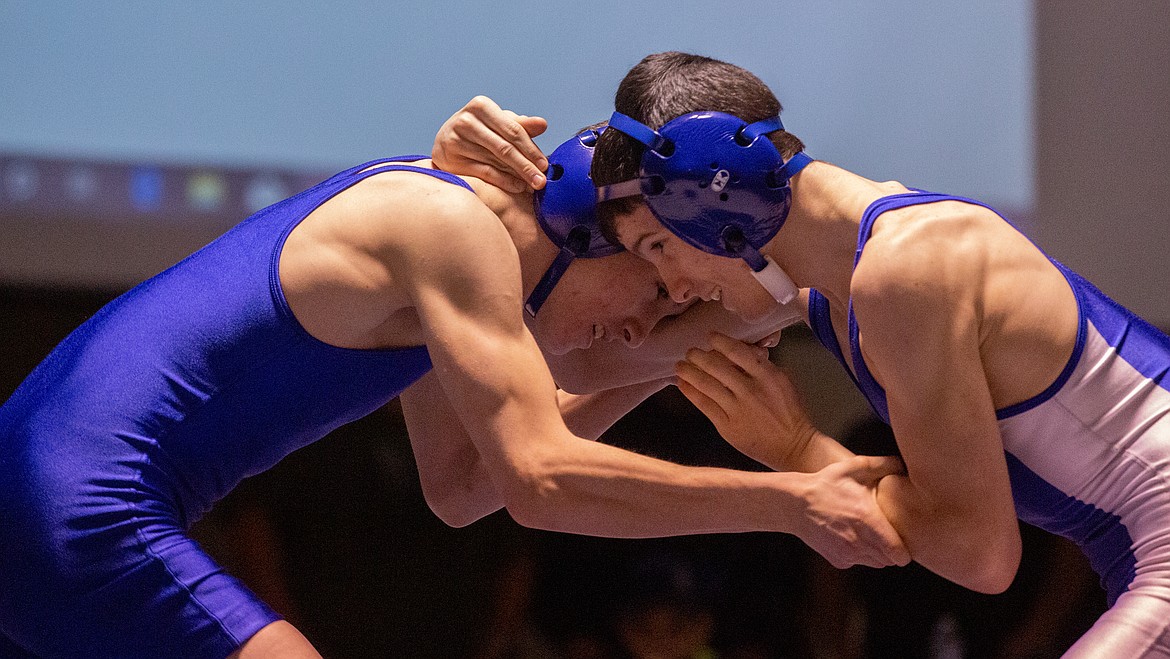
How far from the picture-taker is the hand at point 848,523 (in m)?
1.85

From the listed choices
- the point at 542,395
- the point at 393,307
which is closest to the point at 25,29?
the point at 393,307

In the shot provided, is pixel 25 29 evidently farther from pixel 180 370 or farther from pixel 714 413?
pixel 714 413

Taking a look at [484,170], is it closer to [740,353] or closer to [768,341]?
[740,353]

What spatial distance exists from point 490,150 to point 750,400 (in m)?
0.62

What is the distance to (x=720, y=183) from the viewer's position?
77.7 inches

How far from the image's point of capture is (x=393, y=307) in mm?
1980

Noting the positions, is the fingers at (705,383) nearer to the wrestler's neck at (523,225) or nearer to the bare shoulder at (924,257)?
the wrestler's neck at (523,225)

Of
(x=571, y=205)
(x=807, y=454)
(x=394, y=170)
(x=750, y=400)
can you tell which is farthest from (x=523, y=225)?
(x=807, y=454)

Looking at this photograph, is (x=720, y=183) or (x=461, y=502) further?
(x=461, y=502)

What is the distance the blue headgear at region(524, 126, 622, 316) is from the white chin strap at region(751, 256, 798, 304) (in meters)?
0.32

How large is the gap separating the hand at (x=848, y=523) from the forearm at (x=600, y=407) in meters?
0.80

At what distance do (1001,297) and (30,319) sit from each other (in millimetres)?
3103


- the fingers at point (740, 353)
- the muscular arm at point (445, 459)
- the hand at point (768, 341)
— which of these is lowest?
the muscular arm at point (445, 459)

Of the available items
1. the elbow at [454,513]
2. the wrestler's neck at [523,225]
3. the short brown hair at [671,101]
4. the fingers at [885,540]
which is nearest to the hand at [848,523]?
the fingers at [885,540]
